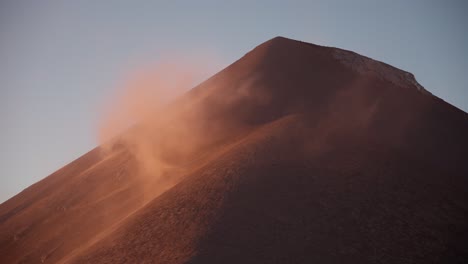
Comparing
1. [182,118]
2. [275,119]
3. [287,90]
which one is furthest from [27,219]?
[287,90]

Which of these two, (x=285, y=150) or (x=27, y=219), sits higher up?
(x=27, y=219)

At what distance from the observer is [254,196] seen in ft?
72.3

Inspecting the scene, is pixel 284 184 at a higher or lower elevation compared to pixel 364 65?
lower

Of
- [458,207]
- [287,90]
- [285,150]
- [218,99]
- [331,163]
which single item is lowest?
[458,207]

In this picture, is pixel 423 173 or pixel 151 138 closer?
pixel 423 173

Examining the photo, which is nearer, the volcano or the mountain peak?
the volcano

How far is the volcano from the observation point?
18844 millimetres

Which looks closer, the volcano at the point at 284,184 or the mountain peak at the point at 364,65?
the volcano at the point at 284,184

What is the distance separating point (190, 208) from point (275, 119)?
12.9 m

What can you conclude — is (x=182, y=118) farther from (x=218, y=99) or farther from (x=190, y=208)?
(x=190, y=208)

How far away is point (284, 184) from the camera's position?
2294 centimetres

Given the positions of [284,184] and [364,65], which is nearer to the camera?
[284,184]

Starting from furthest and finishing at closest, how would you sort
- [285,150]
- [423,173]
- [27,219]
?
1. [27,219]
2. [285,150]
3. [423,173]

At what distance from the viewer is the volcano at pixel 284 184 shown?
18.8m
